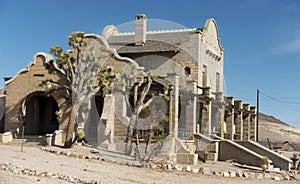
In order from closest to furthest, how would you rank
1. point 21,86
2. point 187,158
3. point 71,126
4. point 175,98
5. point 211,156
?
point 187,158 → point 71,126 → point 175,98 → point 211,156 → point 21,86

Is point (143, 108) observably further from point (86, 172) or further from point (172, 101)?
point (86, 172)

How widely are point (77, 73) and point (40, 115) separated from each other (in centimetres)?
762

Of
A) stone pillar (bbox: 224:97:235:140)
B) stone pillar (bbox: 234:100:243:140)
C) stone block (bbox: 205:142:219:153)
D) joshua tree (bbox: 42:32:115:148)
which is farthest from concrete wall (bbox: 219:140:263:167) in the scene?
joshua tree (bbox: 42:32:115:148)

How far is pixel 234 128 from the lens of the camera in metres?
39.2

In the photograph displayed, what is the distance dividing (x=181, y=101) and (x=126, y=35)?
1072 centimetres

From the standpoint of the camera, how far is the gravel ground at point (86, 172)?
15.1m

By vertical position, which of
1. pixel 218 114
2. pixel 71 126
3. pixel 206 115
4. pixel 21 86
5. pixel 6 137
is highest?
pixel 21 86

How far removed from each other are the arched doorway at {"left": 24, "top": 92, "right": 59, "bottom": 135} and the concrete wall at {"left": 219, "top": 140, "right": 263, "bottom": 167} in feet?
42.3

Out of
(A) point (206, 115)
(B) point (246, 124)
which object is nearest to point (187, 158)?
(A) point (206, 115)

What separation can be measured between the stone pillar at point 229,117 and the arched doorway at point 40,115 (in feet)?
47.1

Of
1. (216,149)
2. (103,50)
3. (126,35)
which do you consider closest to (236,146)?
(216,149)

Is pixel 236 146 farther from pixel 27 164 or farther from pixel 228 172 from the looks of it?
pixel 27 164

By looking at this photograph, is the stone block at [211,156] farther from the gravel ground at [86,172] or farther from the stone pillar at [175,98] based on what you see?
the gravel ground at [86,172]

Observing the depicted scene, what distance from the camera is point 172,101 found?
2655cm
